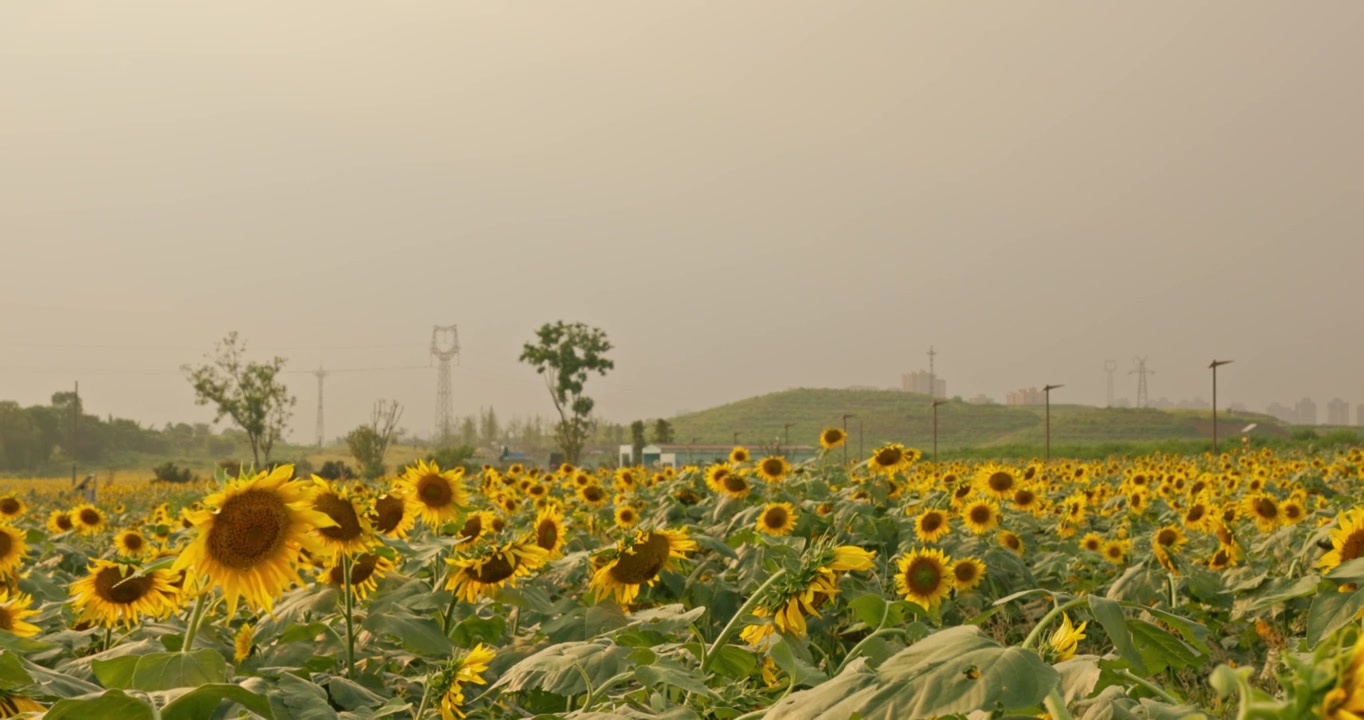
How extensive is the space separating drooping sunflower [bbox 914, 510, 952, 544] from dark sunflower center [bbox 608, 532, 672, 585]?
10.7 ft

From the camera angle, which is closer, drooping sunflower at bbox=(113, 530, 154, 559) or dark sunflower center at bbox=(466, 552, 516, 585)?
dark sunflower center at bbox=(466, 552, 516, 585)

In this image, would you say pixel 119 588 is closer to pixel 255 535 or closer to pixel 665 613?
pixel 255 535

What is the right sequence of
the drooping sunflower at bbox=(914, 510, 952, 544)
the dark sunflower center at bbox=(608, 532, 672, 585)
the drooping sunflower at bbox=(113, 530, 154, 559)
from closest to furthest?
the dark sunflower center at bbox=(608, 532, 672, 585)
the drooping sunflower at bbox=(113, 530, 154, 559)
the drooping sunflower at bbox=(914, 510, 952, 544)

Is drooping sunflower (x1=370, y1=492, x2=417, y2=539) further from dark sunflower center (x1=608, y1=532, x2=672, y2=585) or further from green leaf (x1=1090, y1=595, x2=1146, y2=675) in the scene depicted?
green leaf (x1=1090, y1=595, x2=1146, y2=675)

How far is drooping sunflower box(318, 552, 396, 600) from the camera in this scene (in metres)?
3.49

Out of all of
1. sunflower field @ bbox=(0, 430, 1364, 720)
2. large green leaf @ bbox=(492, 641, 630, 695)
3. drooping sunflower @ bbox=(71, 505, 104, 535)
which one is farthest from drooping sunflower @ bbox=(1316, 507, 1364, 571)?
drooping sunflower @ bbox=(71, 505, 104, 535)

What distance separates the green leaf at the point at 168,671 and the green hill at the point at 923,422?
244 ft

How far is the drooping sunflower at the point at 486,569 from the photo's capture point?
11.4ft

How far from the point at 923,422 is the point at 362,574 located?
317 ft

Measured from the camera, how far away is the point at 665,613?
274 centimetres

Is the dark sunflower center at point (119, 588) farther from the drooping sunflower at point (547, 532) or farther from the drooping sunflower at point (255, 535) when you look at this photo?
the drooping sunflower at point (547, 532)

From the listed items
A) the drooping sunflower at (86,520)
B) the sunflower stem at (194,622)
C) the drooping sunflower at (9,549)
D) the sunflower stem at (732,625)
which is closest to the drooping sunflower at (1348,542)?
the sunflower stem at (732,625)

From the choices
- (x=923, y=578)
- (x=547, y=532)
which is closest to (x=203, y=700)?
(x=547, y=532)

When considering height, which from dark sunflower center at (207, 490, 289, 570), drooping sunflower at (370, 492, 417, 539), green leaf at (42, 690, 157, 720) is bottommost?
green leaf at (42, 690, 157, 720)
